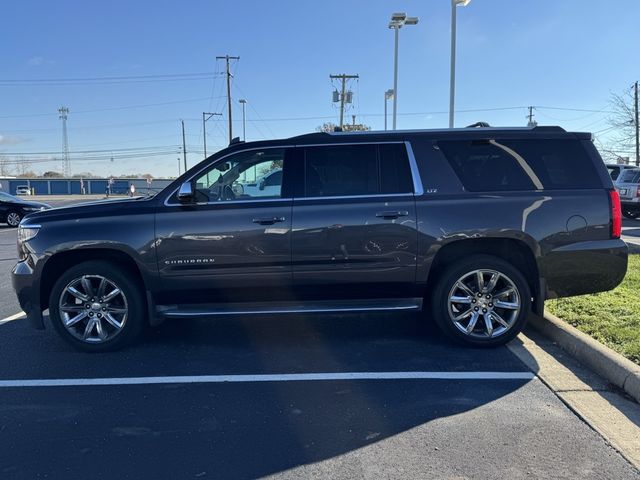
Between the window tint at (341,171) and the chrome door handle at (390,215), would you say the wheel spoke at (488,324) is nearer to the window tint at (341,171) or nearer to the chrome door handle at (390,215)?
the chrome door handle at (390,215)

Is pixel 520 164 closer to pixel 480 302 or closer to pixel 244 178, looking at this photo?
pixel 480 302

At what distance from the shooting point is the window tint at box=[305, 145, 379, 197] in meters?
4.89

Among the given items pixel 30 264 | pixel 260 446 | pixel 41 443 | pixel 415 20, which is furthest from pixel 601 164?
pixel 415 20

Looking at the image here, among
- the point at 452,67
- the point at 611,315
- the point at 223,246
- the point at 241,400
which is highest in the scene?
the point at 452,67

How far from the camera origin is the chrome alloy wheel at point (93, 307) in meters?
4.89

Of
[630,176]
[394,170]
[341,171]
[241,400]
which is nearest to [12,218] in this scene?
[341,171]

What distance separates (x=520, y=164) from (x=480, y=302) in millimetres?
1361

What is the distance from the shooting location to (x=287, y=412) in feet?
12.1

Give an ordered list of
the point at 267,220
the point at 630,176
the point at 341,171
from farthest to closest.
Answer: the point at 630,176, the point at 341,171, the point at 267,220

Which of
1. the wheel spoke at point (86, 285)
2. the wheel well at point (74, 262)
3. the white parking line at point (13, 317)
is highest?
the wheel well at point (74, 262)

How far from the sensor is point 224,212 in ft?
15.7

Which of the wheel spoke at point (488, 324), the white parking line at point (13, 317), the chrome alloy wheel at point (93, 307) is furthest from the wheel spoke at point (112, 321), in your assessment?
the wheel spoke at point (488, 324)

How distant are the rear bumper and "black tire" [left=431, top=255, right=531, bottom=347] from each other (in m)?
0.26

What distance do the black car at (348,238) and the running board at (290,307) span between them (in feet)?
0.06
